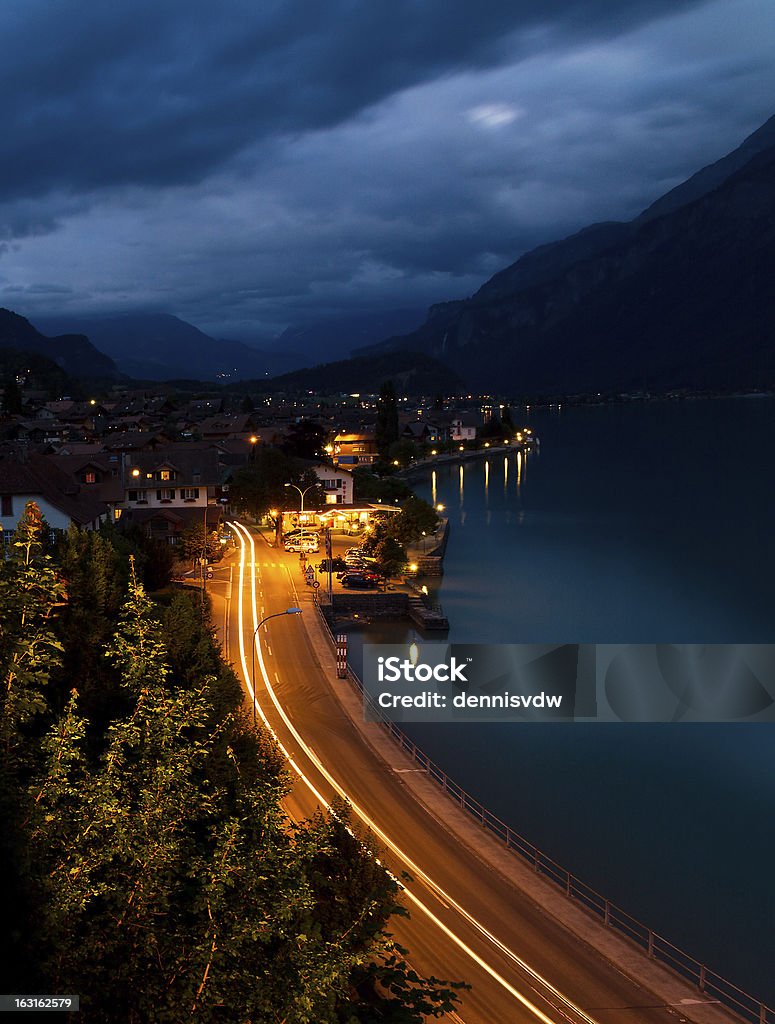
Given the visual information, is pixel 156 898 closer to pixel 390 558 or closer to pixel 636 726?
pixel 636 726

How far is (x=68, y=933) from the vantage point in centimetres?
782

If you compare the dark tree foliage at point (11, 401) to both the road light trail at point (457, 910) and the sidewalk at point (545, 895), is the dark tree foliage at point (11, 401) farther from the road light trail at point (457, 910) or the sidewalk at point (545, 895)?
the sidewalk at point (545, 895)

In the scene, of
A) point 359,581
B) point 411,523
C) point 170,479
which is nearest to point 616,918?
point 359,581

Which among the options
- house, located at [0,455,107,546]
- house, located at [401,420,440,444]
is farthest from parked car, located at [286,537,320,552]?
house, located at [401,420,440,444]

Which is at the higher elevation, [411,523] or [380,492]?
[380,492]

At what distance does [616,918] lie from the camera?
17.4 m

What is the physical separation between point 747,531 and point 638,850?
50580 mm

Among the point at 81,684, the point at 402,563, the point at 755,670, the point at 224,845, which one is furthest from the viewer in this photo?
the point at 402,563

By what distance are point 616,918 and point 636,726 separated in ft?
45.9

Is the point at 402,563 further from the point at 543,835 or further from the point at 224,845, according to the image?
the point at 224,845

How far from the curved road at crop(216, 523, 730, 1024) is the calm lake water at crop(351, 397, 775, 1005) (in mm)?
4146

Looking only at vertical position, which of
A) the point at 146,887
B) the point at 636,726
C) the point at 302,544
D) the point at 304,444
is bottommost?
the point at 636,726

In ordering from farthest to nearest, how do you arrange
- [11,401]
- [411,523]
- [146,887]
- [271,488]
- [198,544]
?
1. [11,401]
2. [271,488]
3. [411,523]
4. [198,544]
5. [146,887]

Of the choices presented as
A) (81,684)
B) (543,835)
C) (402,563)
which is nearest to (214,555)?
(402,563)
